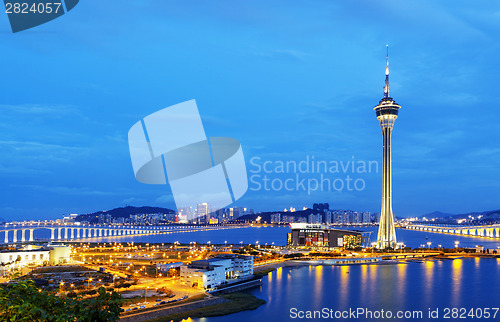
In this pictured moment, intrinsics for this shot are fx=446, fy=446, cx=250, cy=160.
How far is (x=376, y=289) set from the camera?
61.1 ft

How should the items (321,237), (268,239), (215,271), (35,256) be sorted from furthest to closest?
(268,239) → (321,237) → (35,256) → (215,271)

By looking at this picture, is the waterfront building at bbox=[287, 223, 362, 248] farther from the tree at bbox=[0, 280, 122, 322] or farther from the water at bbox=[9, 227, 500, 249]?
the tree at bbox=[0, 280, 122, 322]

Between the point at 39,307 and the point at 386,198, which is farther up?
the point at 386,198

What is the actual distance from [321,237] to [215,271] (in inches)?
793

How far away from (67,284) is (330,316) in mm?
9807

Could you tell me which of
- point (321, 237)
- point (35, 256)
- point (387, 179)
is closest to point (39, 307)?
point (35, 256)

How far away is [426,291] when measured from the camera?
1803cm

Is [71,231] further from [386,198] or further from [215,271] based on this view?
[215,271]

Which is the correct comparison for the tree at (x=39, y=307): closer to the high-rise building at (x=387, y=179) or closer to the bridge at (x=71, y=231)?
the high-rise building at (x=387, y=179)

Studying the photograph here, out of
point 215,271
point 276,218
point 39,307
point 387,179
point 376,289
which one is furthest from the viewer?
point 276,218

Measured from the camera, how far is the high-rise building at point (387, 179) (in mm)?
35094

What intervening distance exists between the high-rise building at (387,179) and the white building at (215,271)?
61.6 ft

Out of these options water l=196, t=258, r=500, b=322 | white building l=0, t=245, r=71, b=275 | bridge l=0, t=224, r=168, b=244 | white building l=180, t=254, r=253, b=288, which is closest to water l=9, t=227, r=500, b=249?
bridge l=0, t=224, r=168, b=244

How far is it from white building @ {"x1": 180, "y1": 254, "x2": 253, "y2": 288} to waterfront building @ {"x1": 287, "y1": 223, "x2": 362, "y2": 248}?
54.5 feet
